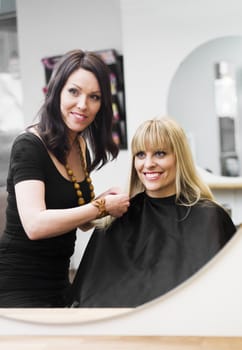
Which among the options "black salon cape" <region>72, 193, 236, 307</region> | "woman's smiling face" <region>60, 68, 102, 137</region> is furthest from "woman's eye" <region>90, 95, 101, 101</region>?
"black salon cape" <region>72, 193, 236, 307</region>

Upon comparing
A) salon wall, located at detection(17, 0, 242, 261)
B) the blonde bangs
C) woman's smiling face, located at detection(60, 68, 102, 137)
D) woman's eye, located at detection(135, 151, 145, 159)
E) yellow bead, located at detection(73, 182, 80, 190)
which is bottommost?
yellow bead, located at detection(73, 182, 80, 190)

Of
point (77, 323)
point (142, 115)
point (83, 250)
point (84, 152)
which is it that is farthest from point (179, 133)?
point (77, 323)

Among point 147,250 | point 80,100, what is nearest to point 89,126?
point 80,100

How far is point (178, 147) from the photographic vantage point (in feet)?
3.04

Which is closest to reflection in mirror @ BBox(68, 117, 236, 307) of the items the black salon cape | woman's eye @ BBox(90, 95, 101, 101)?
the black salon cape

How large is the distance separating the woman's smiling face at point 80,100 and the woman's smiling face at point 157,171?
13 cm

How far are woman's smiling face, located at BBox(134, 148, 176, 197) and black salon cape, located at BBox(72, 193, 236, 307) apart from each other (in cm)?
2

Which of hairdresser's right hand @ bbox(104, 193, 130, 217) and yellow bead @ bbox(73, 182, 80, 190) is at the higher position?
yellow bead @ bbox(73, 182, 80, 190)

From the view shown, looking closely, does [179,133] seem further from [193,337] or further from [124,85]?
[193,337]

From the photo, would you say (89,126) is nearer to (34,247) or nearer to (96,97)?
(96,97)

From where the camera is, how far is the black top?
0.97 meters

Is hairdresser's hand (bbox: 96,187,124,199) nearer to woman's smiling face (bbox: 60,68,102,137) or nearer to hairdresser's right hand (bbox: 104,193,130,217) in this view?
hairdresser's right hand (bbox: 104,193,130,217)

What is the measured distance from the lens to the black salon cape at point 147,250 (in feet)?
3.08

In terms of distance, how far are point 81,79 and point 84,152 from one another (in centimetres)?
14
